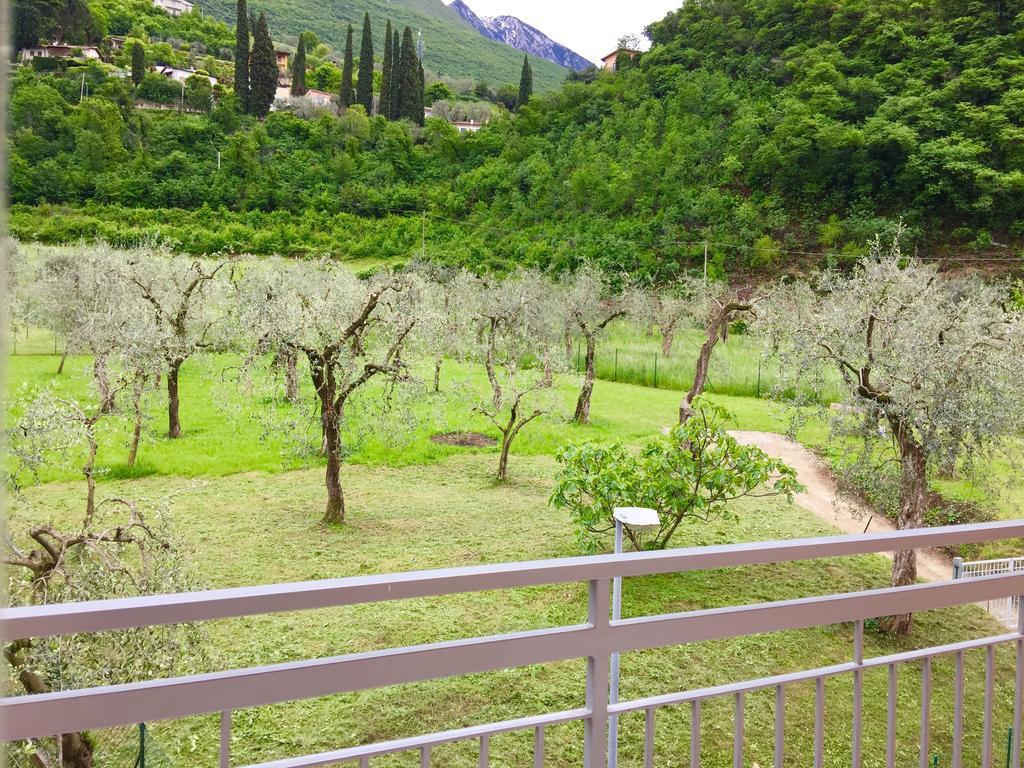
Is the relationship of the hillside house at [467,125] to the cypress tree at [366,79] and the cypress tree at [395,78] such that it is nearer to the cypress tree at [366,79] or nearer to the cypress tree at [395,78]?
the cypress tree at [395,78]

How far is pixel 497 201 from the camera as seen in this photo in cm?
2552

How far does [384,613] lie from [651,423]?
22.1 feet

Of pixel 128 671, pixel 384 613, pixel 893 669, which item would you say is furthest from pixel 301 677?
pixel 384 613

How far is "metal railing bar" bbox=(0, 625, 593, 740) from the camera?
638mm

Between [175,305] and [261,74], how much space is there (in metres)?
22.1

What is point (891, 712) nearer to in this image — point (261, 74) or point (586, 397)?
point (586, 397)

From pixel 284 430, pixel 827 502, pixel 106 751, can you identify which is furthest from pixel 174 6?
pixel 106 751

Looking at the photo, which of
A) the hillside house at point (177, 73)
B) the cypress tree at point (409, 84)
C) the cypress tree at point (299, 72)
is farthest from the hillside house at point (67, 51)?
the cypress tree at point (409, 84)

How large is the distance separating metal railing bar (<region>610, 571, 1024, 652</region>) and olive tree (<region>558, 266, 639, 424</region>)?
32.0ft

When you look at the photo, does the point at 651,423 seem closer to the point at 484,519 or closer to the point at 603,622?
the point at 484,519

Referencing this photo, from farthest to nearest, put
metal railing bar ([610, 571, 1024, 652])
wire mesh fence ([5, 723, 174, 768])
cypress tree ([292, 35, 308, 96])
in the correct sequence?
cypress tree ([292, 35, 308, 96]), wire mesh fence ([5, 723, 174, 768]), metal railing bar ([610, 571, 1024, 652])

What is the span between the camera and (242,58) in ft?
93.7

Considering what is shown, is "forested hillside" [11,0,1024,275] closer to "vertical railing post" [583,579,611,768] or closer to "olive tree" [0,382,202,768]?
"olive tree" [0,382,202,768]

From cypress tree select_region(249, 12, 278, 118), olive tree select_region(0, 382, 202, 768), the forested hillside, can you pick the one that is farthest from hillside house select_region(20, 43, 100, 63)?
olive tree select_region(0, 382, 202, 768)
